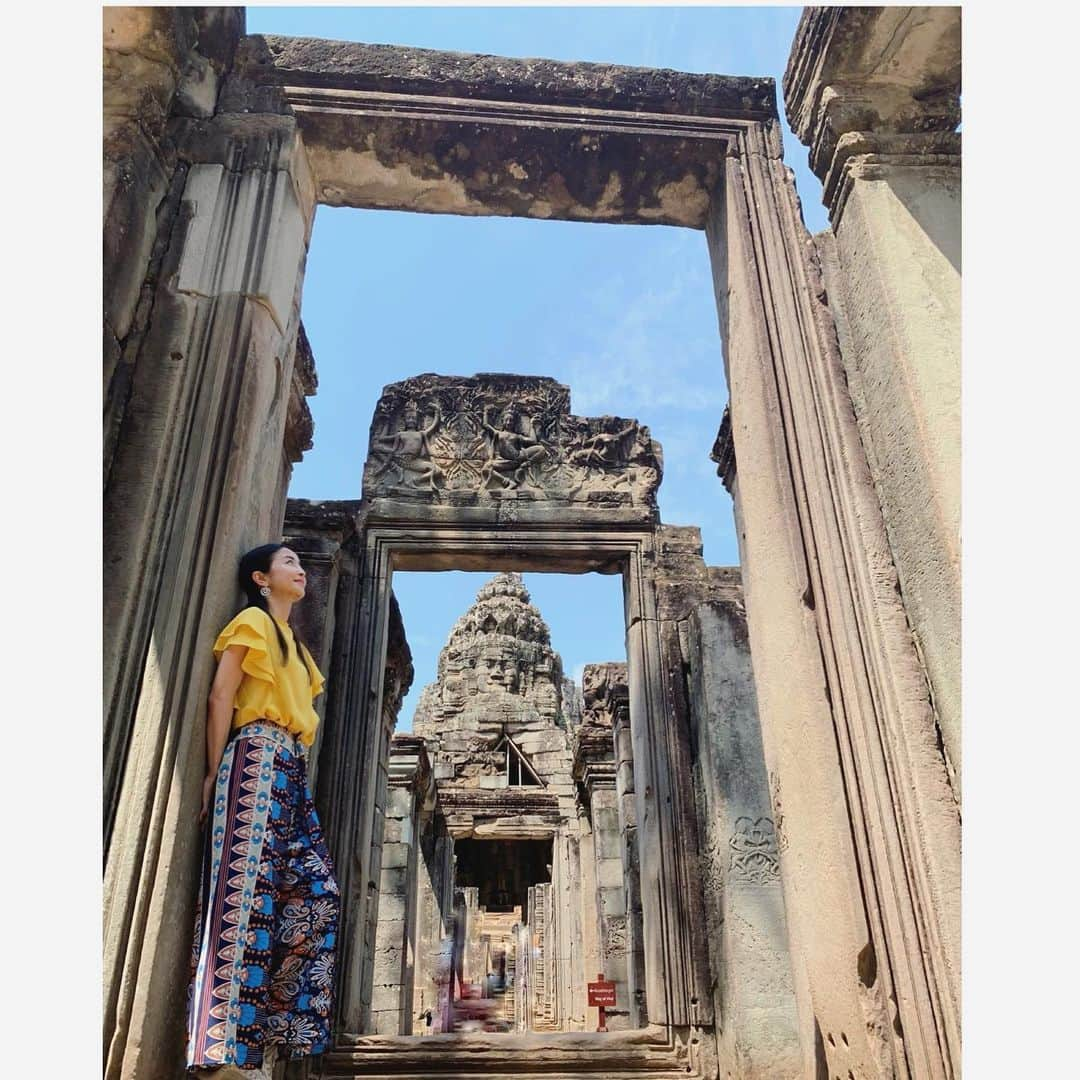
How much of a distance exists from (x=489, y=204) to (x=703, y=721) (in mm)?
3589

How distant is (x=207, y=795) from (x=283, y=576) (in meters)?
0.67

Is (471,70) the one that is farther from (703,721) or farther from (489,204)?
(703,721)

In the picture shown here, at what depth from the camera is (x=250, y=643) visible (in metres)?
2.36

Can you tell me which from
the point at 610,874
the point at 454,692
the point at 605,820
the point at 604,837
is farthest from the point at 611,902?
the point at 454,692

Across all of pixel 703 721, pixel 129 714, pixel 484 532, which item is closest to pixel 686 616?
pixel 703 721

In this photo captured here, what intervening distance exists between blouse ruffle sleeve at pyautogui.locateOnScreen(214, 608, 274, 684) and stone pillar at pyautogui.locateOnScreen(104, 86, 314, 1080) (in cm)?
4

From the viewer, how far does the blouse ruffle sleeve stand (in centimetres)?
236

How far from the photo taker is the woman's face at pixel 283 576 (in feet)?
8.46

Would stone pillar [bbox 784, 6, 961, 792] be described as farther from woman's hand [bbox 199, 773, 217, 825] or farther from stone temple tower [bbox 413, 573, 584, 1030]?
stone temple tower [bbox 413, 573, 584, 1030]

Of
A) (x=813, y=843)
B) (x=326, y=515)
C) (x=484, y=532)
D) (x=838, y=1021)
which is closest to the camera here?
(x=838, y=1021)

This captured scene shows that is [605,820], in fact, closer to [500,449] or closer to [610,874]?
[610,874]

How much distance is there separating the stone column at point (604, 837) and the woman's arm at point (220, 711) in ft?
21.1

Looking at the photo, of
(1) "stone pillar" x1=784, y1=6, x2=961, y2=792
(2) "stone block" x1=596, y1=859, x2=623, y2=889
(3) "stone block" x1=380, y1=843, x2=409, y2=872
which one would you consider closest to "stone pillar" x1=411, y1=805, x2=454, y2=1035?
(3) "stone block" x1=380, y1=843, x2=409, y2=872

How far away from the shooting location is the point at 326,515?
6219 millimetres
